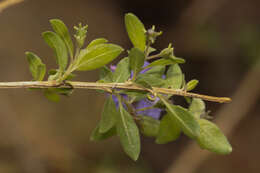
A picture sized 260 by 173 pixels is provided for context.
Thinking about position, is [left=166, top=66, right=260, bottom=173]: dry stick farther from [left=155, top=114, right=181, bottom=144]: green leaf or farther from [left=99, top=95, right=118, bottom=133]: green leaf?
[left=99, top=95, right=118, bottom=133]: green leaf

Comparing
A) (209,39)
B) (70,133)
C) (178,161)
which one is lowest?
(178,161)

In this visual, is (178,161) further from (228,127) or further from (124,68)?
(124,68)

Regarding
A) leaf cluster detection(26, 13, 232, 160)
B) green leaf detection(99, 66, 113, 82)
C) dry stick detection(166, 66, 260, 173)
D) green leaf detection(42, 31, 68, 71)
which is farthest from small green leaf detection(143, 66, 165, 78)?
dry stick detection(166, 66, 260, 173)

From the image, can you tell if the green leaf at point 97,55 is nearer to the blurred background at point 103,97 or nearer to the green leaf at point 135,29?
the green leaf at point 135,29

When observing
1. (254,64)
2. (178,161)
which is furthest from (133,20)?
(254,64)

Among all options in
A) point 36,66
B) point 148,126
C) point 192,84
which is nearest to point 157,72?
point 192,84

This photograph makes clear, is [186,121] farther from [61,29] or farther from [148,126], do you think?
[61,29]
